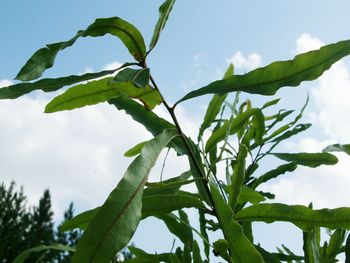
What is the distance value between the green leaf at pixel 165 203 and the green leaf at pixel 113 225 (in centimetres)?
26

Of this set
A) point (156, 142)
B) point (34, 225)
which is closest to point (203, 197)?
point (156, 142)

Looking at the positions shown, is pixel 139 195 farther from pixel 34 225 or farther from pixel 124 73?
pixel 34 225

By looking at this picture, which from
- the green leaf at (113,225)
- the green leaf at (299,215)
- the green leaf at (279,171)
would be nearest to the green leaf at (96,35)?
the green leaf at (113,225)

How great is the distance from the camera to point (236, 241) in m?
0.90

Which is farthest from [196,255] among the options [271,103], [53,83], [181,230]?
[271,103]

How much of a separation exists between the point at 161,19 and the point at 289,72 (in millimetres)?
252

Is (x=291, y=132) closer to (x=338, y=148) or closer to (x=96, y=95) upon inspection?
(x=338, y=148)

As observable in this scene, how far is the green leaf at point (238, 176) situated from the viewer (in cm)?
106

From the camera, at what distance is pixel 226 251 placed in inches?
40.7

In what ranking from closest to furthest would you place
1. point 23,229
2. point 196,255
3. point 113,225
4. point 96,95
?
point 113,225 → point 96,95 → point 196,255 → point 23,229

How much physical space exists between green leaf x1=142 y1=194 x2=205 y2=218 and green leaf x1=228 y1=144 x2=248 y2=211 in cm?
10

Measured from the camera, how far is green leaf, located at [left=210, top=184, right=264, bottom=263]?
885 millimetres

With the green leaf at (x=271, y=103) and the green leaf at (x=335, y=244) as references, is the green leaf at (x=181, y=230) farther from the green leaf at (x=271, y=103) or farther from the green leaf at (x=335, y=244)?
the green leaf at (x=271, y=103)

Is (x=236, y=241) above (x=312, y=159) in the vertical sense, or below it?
below
